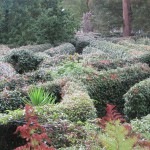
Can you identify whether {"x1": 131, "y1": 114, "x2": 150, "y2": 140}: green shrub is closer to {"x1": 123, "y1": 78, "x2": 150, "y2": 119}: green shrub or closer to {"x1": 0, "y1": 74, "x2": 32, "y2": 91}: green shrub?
{"x1": 123, "y1": 78, "x2": 150, "y2": 119}: green shrub

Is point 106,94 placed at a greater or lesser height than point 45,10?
lesser

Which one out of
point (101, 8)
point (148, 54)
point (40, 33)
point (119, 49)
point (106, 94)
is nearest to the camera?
point (106, 94)

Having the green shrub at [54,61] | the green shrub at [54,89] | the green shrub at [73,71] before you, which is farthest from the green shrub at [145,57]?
the green shrub at [54,89]

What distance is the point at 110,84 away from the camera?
405 inches

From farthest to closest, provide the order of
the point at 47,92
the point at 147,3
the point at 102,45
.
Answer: the point at 147,3 → the point at 102,45 → the point at 47,92

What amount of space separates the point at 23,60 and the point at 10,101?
857cm

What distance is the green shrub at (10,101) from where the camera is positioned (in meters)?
7.68

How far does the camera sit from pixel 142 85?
899 centimetres

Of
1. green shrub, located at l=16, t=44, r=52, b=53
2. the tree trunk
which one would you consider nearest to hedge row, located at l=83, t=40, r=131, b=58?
green shrub, located at l=16, t=44, r=52, b=53

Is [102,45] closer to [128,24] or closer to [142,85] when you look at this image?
[128,24]

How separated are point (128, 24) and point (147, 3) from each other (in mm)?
3685

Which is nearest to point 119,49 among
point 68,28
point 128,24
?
point 68,28

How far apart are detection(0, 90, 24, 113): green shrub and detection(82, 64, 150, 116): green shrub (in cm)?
216

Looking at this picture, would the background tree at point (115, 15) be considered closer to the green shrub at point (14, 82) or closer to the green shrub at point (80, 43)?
the green shrub at point (80, 43)
